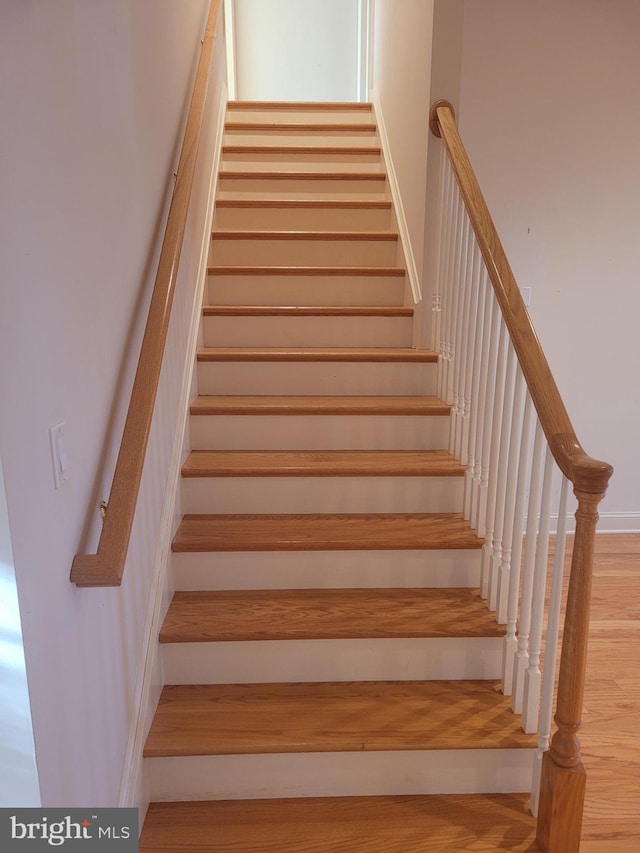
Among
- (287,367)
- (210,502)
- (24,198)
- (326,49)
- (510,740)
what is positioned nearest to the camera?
(24,198)

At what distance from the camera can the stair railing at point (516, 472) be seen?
1.48 metres

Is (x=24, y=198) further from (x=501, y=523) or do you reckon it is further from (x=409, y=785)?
(x=409, y=785)

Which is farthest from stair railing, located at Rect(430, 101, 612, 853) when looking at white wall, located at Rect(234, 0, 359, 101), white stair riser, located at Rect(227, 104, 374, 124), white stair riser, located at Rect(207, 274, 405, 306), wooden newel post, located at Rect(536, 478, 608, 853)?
white wall, located at Rect(234, 0, 359, 101)

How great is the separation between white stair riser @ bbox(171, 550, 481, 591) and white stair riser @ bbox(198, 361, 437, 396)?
32.2 inches

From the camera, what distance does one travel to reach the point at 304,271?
297cm

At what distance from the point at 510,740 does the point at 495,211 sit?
2.47 m

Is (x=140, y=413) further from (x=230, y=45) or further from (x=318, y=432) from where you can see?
(x=230, y=45)

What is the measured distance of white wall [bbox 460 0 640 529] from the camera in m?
3.03

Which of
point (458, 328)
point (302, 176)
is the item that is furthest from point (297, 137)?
point (458, 328)

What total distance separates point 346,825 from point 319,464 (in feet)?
3.61

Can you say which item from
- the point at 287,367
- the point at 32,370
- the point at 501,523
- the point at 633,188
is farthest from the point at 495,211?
the point at 32,370

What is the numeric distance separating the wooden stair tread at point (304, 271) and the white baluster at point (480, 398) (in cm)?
100

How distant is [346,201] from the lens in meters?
3.39

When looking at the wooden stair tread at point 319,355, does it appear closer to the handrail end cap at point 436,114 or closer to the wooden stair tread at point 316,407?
the wooden stair tread at point 316,407
